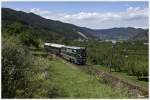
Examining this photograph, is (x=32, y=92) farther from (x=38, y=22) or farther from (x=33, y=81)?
(x=38, y=22)

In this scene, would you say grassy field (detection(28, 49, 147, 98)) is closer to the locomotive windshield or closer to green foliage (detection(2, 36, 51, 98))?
green foliage (detection(2, 36, 51, 98))

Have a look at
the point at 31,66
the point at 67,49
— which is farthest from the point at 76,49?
the point at 31,66

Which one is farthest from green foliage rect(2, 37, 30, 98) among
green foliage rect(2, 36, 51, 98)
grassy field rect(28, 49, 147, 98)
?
grassy field rect(28, 49, 147, 98)

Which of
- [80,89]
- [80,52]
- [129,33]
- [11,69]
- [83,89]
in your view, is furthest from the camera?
[129,33]

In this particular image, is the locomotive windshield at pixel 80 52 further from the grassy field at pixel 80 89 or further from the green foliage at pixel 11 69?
the green foliage at pixel 11 69

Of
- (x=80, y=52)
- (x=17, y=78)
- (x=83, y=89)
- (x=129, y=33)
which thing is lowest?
(x=83, y=89)

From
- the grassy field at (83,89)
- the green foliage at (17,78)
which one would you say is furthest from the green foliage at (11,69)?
the grassy field at (83,89)

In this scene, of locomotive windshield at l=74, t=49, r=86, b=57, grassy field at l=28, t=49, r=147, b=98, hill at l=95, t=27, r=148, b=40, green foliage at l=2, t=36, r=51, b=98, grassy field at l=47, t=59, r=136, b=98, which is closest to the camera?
green foliage at l=2, t=36, r=51, b=98

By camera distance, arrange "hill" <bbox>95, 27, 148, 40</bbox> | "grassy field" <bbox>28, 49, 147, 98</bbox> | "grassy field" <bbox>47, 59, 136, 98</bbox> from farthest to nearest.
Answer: "hill" <bbox>95, 27, 148, 40</bbox>
"grassy field" <bbox>47, 59, 136, 98</bbox>
"grassy field" <bbox>28, 49, 147, 98</bbox>

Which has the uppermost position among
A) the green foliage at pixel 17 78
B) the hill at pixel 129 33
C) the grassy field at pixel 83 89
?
the hill at pixel 129 33

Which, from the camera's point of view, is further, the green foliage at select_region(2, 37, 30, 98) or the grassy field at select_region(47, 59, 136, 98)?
the grassy field at select_region(47, 59, 136, 98)

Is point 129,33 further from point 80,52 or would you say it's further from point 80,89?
point 80,89

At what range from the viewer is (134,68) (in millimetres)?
26578

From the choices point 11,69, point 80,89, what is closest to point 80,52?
point 80,89
